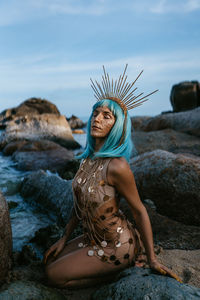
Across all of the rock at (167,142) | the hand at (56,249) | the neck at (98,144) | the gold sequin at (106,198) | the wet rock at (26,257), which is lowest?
the wet rock at (26,257)

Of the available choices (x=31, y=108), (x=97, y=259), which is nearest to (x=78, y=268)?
(x=97, y=259)

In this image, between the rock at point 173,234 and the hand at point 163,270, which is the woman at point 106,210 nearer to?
the hand at point 163,270

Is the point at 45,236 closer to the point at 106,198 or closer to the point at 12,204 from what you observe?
the point at 106,198

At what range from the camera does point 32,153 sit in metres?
10.1

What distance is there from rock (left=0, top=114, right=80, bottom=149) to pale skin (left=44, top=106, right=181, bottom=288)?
1231 cm

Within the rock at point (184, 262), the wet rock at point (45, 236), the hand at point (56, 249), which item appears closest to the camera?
the rock at point (184, 262)

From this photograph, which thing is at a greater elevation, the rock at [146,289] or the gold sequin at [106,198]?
the gold sequin at [106,198]

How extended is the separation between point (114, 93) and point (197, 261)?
198 centimetres

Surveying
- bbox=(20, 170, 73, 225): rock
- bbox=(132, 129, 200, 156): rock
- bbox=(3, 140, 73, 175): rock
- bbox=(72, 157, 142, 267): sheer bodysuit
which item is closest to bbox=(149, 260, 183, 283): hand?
bbox=(72, 157, 142, 267): sheer bodysuit

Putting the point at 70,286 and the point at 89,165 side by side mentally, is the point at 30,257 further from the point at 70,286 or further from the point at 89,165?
the point at 89,165

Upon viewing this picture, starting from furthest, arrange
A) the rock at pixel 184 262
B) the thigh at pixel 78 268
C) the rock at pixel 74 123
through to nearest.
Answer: the rock at pixel 74 123
the rock at pixel 184 262
the thigh at pixel 78 268

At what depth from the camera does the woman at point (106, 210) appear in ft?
8.56

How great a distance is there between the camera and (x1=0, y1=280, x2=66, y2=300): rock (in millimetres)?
2365

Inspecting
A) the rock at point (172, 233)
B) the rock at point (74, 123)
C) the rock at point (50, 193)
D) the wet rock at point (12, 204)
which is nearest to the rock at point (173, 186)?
the rock at point (172, 233)
